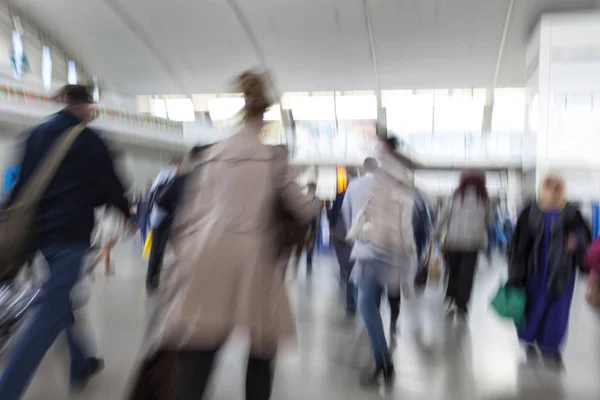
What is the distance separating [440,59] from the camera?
14.0 m

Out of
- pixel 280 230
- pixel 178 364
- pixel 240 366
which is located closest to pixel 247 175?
pixel 280 230

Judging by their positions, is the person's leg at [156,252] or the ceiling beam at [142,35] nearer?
the person's leg at [156,252]

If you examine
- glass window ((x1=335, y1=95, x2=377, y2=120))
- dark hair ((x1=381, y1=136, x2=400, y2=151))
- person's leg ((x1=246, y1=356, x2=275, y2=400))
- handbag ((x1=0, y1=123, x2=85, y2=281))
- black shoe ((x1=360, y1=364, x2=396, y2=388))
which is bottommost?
black shoe ((x1=360, y1=364, x2=396, y2=388))

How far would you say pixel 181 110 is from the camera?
2033 cm

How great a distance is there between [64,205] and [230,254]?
1.29 metres

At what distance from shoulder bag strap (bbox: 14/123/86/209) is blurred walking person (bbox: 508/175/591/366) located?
11.8 ft

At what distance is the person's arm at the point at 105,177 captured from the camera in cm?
268

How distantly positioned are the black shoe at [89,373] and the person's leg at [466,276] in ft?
12.4

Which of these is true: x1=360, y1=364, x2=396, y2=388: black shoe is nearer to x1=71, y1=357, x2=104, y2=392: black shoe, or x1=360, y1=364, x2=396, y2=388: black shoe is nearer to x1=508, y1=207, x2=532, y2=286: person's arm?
x1=508, y1=207, x2=532, y2=286: person's arm

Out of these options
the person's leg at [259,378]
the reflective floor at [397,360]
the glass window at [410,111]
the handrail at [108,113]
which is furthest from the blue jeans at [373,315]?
the glass window at [410,111]

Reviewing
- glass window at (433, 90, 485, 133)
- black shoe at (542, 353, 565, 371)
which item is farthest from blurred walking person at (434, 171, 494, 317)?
glass window at (433, 90, 485, 133)

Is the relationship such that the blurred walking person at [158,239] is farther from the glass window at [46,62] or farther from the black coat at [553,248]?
the glass window at [46,62]

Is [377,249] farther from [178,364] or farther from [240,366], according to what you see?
[178,364]

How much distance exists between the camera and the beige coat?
1.82 meters
